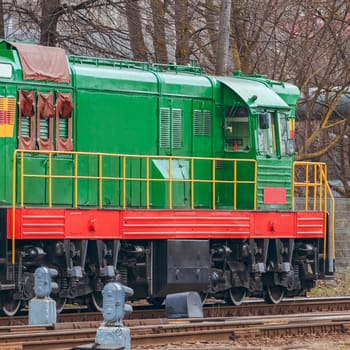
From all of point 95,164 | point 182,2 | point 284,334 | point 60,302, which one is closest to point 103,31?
point 182,2

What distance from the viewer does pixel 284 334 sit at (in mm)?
13992

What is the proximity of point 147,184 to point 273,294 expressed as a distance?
3.63m

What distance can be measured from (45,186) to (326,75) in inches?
458

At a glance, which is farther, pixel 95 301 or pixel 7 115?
pixel 95 301

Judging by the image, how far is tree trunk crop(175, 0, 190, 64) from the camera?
24141 millimetres

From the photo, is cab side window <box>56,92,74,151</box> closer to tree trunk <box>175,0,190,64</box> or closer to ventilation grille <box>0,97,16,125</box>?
ventilation grille <box>0,97,16,125</box>

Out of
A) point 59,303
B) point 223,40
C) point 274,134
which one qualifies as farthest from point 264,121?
point 59,303

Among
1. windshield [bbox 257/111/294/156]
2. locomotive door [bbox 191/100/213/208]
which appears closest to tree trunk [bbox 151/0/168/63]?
locomotive door [bbox 191/100/213/208]

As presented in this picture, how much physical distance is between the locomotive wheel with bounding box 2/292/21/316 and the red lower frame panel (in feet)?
3.30

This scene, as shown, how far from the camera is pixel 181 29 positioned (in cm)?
2423

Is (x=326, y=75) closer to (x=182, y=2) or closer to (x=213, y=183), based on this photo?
(x=182, y=2)

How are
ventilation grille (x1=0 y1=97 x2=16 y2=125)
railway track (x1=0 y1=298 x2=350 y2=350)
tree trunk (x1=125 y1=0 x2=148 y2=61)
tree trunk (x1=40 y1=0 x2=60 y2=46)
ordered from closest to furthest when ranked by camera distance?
railway track (x1=0 y1=298 x2=350 y2=350) → ventilation grille (x1=0 y1=97 x2=16 y2=125) → tree trunk (x1=40 y1=0 x2=60 y2=46) → tree trunk (x1=125 y1=0 x2=148 y2=61)

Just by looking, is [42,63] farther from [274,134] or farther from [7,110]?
[274,134]

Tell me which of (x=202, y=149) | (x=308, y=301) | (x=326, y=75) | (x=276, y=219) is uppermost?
(x=326, y=75)
